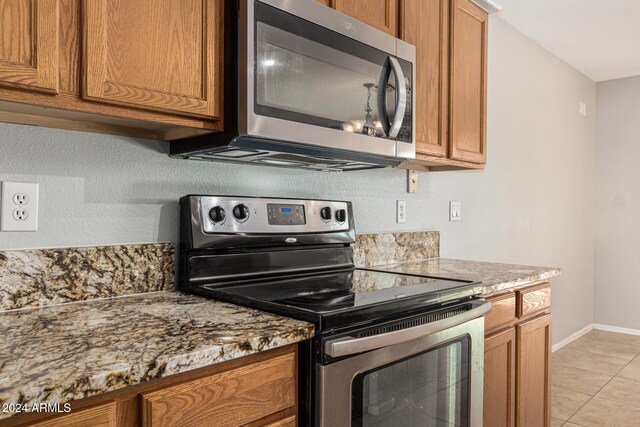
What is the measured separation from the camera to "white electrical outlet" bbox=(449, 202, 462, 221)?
8.71 ft

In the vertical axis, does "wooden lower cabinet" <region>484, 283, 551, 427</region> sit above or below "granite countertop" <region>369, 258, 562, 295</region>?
below

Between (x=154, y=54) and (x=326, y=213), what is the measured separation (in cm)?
88

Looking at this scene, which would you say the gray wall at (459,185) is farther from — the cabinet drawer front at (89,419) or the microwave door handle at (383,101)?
the cabinet drawer front at (89,419)

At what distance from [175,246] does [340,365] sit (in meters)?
0.67

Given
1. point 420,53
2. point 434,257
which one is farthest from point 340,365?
point 434,257

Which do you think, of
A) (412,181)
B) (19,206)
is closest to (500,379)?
(412,181)

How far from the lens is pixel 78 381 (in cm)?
70

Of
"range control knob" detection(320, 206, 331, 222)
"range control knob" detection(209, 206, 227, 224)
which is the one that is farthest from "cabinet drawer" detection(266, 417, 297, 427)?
"range control knob" detection(320, 206, 331, 222)

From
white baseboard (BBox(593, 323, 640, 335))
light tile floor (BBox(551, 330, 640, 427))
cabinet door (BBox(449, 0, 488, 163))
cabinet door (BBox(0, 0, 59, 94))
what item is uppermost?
cabinet door (BBox(449, 0, 488, 163))

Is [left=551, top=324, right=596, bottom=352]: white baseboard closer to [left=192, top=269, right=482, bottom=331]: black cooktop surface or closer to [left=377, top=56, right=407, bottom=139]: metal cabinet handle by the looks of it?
[left=192, top=269, right=482, bottom=331]: black cooktop surface

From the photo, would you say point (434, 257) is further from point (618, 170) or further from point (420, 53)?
point (618, 170)

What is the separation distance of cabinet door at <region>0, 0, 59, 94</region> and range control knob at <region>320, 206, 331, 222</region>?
3.32ft

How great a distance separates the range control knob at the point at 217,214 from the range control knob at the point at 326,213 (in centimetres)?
43

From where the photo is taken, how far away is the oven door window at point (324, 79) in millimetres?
1266
